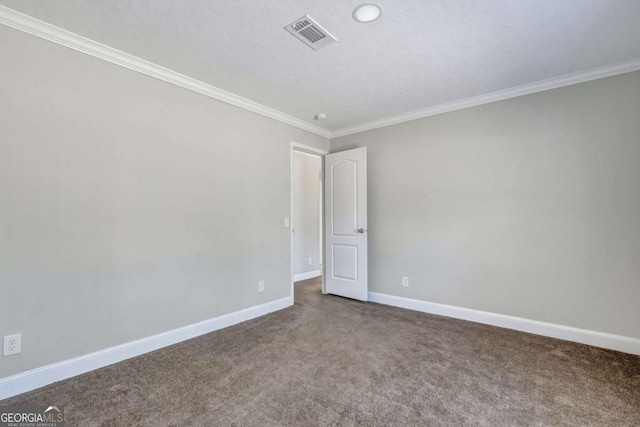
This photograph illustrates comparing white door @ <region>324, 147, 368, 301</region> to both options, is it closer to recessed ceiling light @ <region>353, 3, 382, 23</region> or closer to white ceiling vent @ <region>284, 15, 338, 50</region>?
white ceiling vent @ <region>284, 15, 338, 50</region>

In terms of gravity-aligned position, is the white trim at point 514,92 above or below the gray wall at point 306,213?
above

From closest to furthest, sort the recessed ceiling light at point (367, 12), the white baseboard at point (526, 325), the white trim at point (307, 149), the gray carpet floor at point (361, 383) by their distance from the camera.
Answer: the gray carpet floor at point (361, 383)
the recessed ceiling light at point (367, 12)
the white baseboard at point (526, 325)
the white trim at point (307, 149)

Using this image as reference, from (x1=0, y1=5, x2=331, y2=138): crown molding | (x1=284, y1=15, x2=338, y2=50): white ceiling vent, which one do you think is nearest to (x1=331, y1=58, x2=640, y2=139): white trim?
(x1=0, y1=5, x2=331, y2=138): crown molding

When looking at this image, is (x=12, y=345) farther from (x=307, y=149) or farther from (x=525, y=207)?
(x=525, y=207)

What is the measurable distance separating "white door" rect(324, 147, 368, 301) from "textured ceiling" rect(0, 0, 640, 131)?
1.26 meters

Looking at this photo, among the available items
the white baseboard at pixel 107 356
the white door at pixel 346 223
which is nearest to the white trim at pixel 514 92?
the white door at pixel 346 223

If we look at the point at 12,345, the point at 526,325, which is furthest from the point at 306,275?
the point at 12,345

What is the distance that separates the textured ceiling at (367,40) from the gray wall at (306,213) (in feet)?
8.51

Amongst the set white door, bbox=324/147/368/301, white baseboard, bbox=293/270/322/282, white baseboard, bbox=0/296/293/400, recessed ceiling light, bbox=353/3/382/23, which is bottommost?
white baseboard, bbox=293/270/322/282

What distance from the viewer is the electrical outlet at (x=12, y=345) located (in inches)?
74.4

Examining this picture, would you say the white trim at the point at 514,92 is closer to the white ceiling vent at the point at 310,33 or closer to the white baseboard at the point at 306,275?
the white ceiling vent at the point at 310,33

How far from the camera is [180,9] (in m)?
1.83

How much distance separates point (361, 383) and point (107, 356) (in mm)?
1993

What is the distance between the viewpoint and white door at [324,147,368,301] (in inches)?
159
